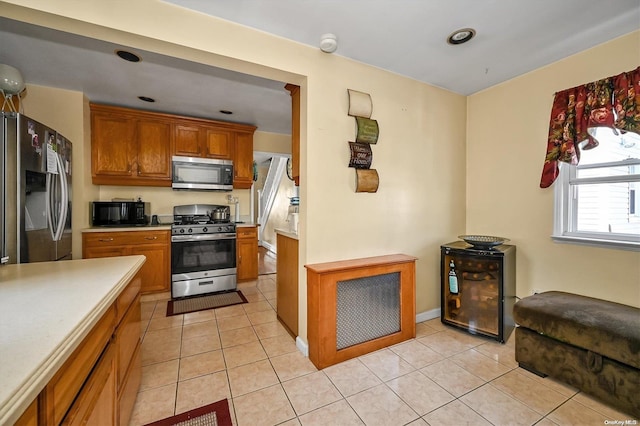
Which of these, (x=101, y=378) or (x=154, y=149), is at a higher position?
(x=154, y=149)

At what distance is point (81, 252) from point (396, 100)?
152 inches

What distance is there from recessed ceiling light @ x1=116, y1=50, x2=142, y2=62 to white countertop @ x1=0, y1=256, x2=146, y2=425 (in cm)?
181

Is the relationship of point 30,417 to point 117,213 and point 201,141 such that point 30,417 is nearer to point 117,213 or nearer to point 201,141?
point 117,213

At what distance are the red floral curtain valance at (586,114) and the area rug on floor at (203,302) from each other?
3.63 meters

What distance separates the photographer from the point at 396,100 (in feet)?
8.43

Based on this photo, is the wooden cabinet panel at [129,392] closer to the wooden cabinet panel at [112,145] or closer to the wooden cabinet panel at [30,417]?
the wooden cabinet panel at [30,417]

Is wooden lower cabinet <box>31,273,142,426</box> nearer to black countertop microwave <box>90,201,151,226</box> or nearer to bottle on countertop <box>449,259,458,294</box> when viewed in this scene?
black countertop microwave <box>90,201,151,226</box>

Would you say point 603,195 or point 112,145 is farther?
point 112,145

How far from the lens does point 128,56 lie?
7.52 feet

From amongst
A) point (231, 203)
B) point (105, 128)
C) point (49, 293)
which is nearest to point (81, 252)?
point (105, 128)

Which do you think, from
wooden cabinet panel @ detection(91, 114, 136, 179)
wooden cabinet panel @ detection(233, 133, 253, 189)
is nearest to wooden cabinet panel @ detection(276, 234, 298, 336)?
wooden cabinet panel @ detection(233, 133, 253, 189)

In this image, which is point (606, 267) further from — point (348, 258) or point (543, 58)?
point (348, 258)

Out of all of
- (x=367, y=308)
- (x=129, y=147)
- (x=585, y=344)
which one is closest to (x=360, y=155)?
(x=367, y=308)

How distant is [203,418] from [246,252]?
252 centimetres
